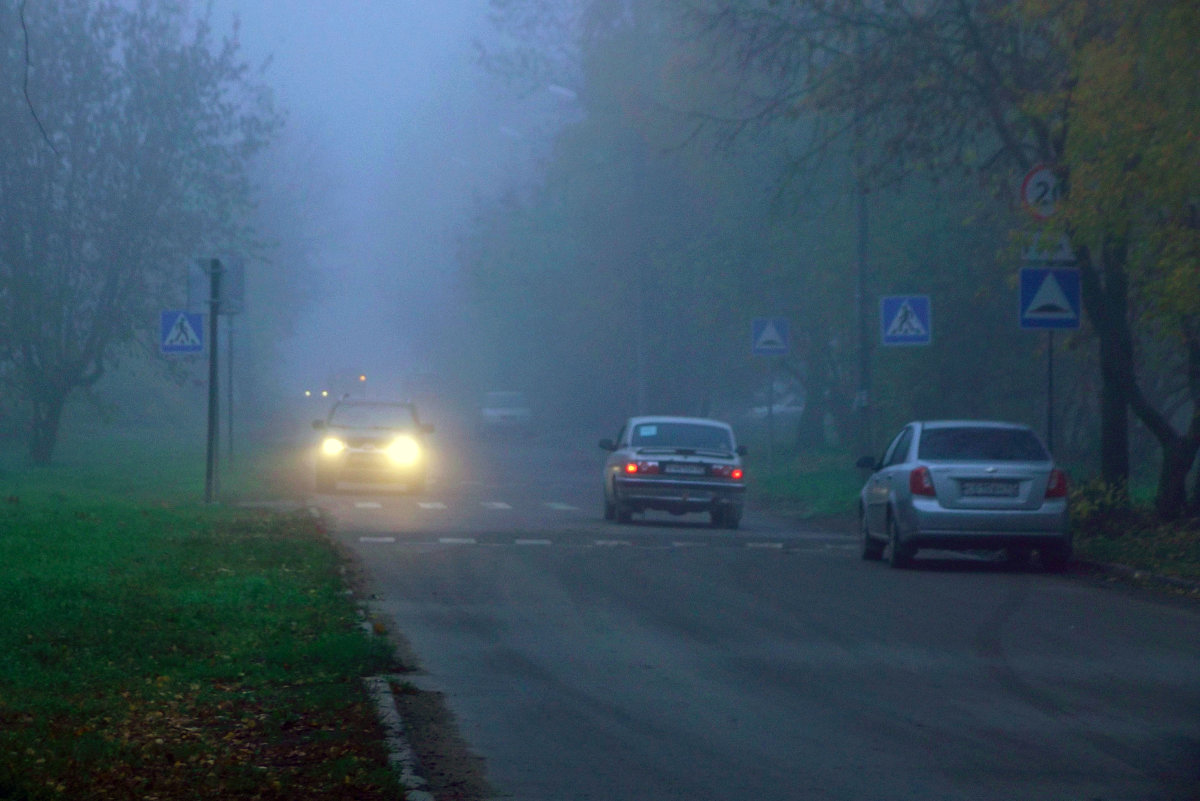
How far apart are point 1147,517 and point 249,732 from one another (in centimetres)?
1397

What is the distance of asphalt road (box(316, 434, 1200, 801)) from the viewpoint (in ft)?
24.1

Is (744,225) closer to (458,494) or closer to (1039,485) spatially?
(458,494)

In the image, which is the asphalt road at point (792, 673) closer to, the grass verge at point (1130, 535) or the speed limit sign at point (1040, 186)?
the grass verge at point (1130, 535)

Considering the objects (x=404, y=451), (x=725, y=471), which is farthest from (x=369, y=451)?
(x=725, y=471)

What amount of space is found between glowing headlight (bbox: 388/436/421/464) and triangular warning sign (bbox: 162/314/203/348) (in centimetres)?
597

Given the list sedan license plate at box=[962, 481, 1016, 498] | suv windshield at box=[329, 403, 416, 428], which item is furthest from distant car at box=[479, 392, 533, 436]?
sedan license plate at box=[962, 481, 1016, 498]

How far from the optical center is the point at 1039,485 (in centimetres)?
1647

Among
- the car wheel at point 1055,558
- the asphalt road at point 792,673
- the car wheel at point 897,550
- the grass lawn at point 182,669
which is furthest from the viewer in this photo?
the car wheel at point 897,550

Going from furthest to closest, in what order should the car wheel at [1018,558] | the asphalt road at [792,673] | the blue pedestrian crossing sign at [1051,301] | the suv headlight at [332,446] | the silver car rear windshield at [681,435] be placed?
the suv headlight at [332,446] < the silver car rear windshield at [681,435] < the blue pedestrian crossing sign at [1051,301] < the car wheel at [1018,558] < the asphalt road at [792,673]

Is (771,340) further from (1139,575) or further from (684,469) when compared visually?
(1139,575)

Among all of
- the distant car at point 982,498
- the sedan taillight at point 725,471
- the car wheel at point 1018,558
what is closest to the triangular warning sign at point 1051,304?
the distant car at point 982,498

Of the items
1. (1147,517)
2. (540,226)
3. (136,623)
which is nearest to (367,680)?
(136,623)

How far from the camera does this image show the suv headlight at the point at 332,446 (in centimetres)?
3053

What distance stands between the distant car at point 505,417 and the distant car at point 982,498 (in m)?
48.2
